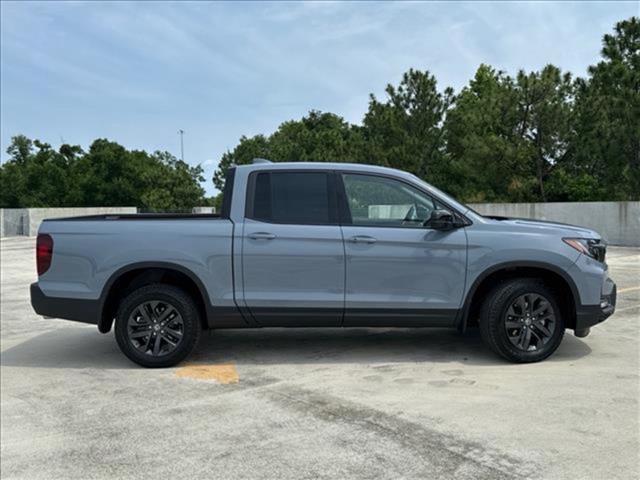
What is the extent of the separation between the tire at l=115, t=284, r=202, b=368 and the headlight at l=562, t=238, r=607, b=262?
352 cm

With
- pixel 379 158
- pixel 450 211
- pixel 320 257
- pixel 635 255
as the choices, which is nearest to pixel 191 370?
pixel 320 257

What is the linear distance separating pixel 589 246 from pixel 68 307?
15.9 ft

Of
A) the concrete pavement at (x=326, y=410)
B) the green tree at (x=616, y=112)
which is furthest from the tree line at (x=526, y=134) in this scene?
the concrete pavement at (x=326, y=410)

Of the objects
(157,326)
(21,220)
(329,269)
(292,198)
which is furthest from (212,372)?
(21,220)

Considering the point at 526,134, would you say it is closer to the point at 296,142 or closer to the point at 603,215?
the point at 603,215

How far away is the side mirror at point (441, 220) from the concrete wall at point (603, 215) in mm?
16421

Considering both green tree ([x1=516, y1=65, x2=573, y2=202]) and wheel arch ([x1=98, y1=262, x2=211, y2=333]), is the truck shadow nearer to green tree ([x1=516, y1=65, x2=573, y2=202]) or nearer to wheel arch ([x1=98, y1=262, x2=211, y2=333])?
wheel arch ([x1=98, y1=262, x2=211, y2=333])

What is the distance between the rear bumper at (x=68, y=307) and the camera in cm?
531

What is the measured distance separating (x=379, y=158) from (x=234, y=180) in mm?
21690

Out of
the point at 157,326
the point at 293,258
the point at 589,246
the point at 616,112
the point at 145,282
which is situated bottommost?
the point at 157,326

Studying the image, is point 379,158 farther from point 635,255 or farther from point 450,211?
point 450,211

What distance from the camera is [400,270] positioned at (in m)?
5.25

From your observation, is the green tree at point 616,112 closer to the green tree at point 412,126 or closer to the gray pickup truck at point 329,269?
the green tree at point 412,126

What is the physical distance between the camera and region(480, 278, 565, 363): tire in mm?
5207
